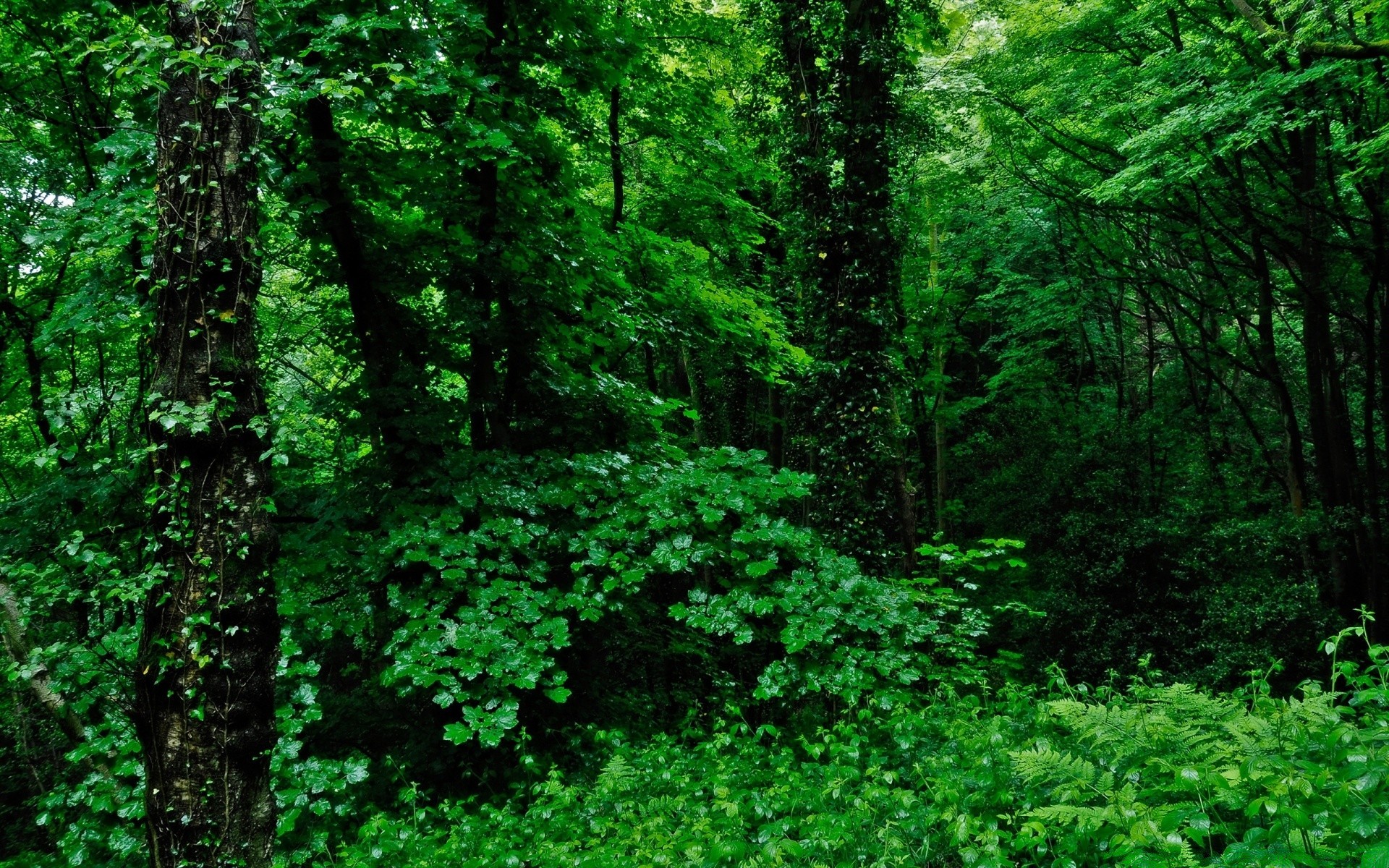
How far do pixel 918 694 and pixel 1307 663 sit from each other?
7.20m

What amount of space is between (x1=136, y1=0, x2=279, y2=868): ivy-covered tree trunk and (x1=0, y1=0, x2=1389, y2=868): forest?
2cm

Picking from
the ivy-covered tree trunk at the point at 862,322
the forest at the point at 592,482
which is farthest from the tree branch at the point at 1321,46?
the ivy-covered tree trunk at the point at 862,322

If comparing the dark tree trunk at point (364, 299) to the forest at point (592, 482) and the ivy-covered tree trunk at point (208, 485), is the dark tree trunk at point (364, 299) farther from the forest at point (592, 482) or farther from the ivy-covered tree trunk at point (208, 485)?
the ivy-covered tree trunk at point (208, 485)

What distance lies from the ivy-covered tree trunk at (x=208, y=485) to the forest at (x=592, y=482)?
19mm

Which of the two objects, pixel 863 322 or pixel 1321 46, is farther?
pixel 863 322

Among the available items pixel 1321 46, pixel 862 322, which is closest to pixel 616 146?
pixel 862 322

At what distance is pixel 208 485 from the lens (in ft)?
9.45

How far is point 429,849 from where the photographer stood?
3697mm

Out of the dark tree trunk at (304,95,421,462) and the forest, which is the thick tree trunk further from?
the dark tree trunk at (304,95,421,462)

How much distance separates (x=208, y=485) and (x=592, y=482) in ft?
8.02

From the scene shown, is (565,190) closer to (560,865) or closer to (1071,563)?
(560,865)

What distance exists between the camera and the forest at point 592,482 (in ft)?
9.37

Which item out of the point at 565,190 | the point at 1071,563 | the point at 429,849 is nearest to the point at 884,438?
the point at 565,190

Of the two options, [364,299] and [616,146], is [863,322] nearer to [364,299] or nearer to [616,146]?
[616,146]
